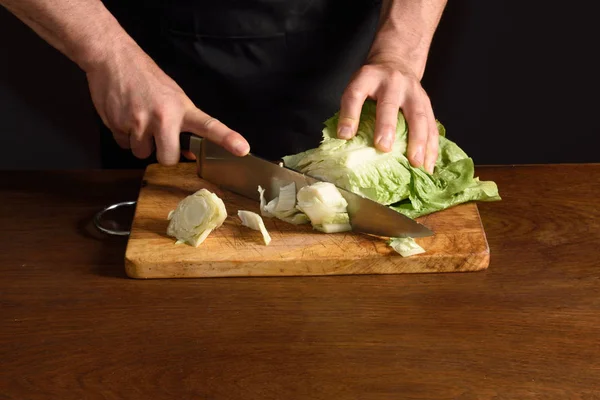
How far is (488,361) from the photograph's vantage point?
5.87 ft

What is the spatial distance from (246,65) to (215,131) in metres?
0.64

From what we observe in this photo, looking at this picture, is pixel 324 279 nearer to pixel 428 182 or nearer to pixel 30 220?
pixel 428 182

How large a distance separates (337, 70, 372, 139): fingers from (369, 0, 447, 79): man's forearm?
0.63 feet

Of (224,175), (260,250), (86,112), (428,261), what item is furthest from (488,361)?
(86,112)

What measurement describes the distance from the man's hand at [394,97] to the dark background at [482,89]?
4.02 ft

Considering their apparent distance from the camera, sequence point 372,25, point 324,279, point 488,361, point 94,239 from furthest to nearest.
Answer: point 372,25 < point 94,239 < point 324,279 < point 488,361

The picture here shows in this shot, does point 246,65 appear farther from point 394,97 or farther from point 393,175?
point 393,175

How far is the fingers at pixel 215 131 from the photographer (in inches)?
89.6

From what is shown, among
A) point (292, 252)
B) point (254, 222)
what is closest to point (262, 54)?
point (254, 222)

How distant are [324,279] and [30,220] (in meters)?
0.80

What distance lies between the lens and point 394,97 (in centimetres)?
239

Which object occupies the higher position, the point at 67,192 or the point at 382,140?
the point at 382,140

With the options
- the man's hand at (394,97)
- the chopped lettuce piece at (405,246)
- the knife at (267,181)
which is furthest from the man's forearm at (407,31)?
the chopped lettuce piece at (405,246)

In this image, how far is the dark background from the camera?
3.73 meters
